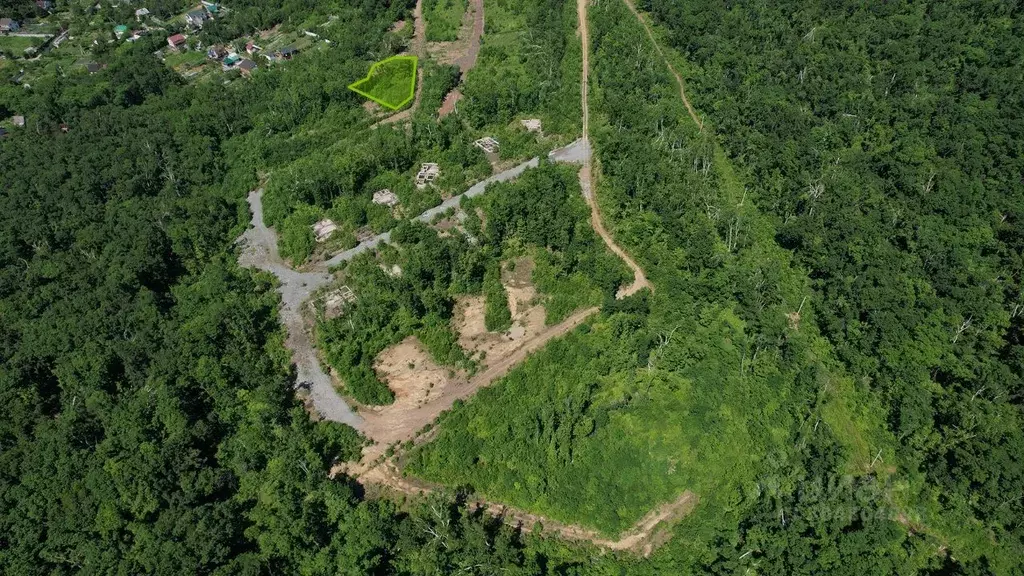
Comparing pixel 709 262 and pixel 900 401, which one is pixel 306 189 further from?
pixel 900 401

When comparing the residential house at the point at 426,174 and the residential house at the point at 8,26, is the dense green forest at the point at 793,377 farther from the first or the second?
the residential house at the point at 8,26

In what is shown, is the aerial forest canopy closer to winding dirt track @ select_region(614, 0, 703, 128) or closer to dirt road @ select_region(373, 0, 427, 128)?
dirt road @ select_region(373, 0, 427, 128)

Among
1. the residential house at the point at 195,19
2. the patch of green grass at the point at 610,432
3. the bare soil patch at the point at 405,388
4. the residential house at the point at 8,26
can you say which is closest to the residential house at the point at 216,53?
the residential house at the point at 195,19

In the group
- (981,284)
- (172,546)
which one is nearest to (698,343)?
(981,284)

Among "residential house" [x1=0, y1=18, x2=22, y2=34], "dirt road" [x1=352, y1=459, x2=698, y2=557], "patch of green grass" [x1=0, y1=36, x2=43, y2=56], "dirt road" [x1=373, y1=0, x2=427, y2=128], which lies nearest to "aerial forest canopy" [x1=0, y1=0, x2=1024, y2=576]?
"dirt road" [x1=352, y1=459, x2=698, y2=557]

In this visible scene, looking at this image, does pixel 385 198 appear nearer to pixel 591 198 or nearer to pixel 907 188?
pixel 591 198

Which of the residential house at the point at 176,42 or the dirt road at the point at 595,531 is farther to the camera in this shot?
the residential house at the point at 176,42

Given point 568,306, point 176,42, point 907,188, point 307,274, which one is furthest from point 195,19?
point 907,188
